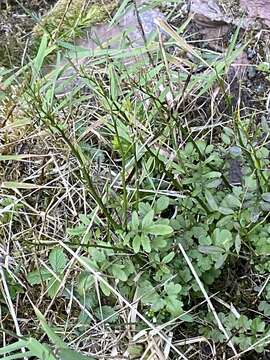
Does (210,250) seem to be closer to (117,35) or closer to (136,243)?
(136,243)

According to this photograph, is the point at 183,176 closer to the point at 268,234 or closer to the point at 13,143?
the point at 268,234

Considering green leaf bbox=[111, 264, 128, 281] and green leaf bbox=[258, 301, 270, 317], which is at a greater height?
green leaf bbox=[111, 264, 128, 281]

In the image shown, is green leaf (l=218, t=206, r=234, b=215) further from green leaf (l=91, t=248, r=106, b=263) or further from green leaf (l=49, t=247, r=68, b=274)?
green leaf (l=49, t=247, r=68, b=274)

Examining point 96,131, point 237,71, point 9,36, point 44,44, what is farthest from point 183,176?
point 9,36

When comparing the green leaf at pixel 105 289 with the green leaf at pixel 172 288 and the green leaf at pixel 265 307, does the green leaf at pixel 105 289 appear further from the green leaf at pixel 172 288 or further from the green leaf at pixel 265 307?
the green leaf at pixel 265 307

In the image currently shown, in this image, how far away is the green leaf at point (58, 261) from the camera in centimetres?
145

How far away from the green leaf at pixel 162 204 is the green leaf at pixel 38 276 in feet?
0.89

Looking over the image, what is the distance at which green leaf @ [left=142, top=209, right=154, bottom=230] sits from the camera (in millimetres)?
1359

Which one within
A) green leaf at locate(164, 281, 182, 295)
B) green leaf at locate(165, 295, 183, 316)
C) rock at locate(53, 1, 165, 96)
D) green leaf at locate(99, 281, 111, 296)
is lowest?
green leaf at locate(165, 295, 183, 316)

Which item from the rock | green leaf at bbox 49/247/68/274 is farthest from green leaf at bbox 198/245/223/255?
the rock

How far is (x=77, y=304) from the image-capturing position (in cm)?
146

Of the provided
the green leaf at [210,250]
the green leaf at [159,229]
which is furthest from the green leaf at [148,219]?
the green leaf at [210,250]

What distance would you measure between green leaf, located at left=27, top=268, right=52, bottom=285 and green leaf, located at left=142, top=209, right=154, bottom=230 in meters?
0.25

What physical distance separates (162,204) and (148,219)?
2.8 inches
